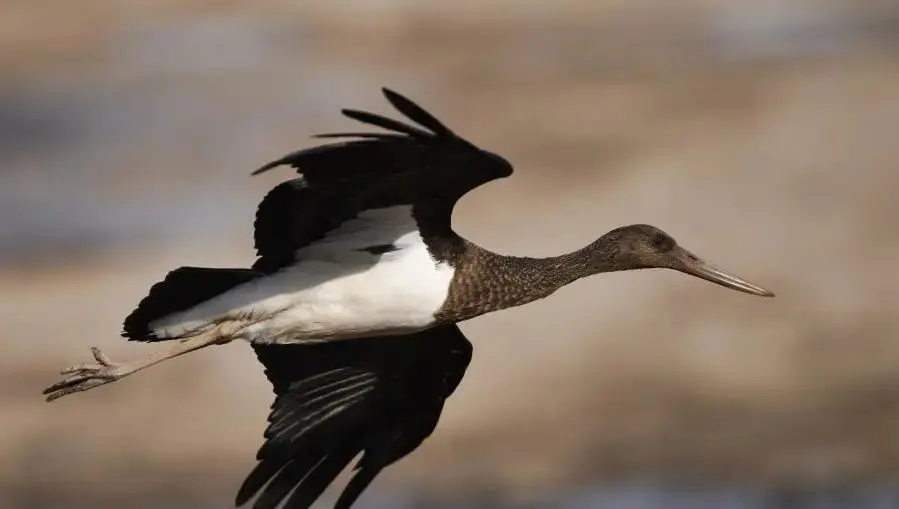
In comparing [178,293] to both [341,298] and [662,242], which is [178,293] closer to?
[341,298]

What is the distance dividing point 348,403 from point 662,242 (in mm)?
2385

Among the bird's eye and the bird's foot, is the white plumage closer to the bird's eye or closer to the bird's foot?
the bird's foot

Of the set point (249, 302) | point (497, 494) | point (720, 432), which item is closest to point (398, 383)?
point (249, 302)

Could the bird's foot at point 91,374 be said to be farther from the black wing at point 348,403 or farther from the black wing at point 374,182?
the black wing at point 374,182

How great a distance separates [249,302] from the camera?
1650 cm

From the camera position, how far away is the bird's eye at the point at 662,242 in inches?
704

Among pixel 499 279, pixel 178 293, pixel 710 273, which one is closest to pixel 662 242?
pixel 710 273

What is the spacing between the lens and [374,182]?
1584 centimetres

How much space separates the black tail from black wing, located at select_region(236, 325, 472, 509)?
1.01m

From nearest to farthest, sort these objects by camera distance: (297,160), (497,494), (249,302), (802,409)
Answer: (297,160)
(249,302)
(497,494)
(802,409)

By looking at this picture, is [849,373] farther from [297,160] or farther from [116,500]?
[297,160]

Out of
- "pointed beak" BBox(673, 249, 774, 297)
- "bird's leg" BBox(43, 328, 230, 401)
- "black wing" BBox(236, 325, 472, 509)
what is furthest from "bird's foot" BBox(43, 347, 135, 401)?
"pointed beak" BBox(673, 249, 774, 297)

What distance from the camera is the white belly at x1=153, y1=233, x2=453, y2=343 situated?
16438mm

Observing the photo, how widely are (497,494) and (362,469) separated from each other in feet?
51.2
